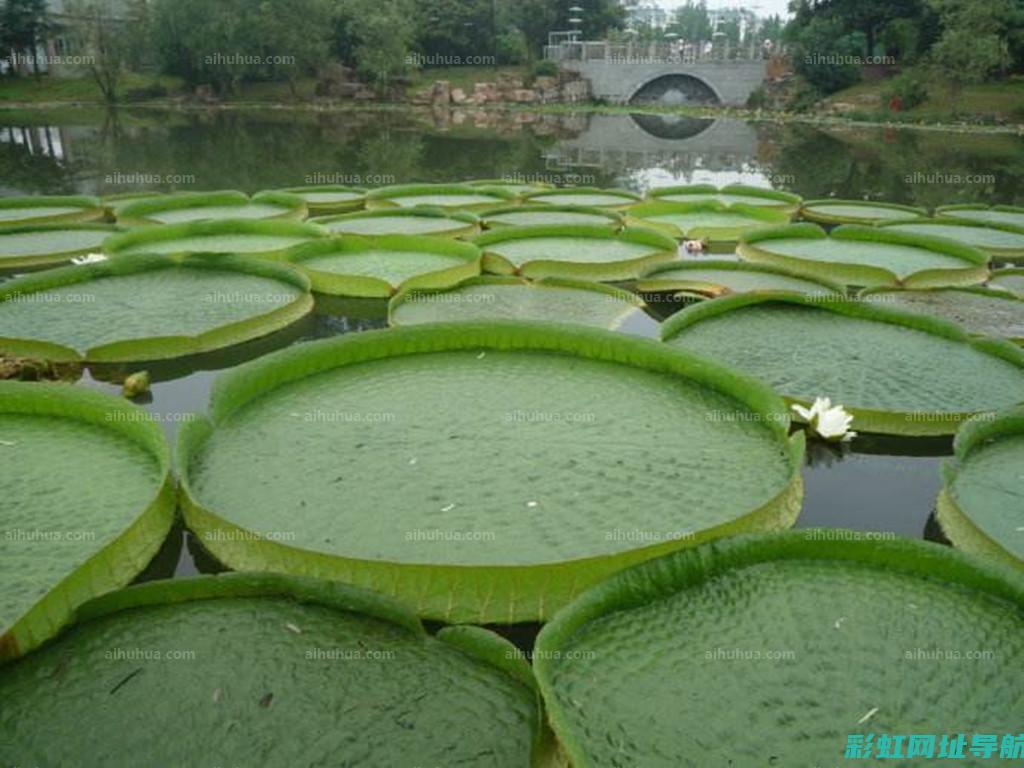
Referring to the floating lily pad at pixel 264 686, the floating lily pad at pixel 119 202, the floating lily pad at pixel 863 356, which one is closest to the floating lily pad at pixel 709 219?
the floating lily pad at pixel 863 356

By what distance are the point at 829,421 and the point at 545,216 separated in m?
4.77

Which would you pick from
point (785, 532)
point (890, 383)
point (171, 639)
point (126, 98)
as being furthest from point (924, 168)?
point (126, 98)

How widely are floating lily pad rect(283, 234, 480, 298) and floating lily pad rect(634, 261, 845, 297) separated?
4.21ft

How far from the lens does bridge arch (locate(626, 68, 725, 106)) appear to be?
4684cm

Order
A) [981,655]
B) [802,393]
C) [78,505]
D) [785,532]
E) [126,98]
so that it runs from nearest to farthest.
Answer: [981,655]
[785,532]
[78,505]
[802,393]
[126,98]

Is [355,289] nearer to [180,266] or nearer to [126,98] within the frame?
[180,266]

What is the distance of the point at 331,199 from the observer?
28.1ft

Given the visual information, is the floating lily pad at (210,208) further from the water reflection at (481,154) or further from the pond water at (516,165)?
the water reflection at (481,154)

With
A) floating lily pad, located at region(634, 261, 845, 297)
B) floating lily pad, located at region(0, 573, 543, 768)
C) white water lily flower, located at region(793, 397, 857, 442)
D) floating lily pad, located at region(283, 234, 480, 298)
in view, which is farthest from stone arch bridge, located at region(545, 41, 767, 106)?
floating lily pad, located at region(0, 573, 543, 768)

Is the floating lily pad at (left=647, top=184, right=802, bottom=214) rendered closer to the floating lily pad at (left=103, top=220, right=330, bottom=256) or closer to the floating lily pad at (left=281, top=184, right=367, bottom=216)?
the floating lily pad at (left=281, top=184, right=367, bottom=216)

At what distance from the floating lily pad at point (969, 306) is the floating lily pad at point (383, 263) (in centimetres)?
268

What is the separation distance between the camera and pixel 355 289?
4.96m

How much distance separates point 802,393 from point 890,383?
46 cm

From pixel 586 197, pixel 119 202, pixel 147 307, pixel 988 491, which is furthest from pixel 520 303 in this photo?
pixel 119 202
